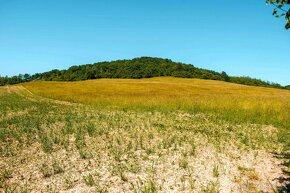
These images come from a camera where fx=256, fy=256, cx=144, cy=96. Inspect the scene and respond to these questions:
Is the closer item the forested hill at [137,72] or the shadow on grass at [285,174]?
the shadow on grass at [285,174]

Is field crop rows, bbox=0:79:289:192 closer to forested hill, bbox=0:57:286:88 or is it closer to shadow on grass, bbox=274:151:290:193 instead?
shadow on grass, bbox=274:151:290:193

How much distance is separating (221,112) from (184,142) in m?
11.1

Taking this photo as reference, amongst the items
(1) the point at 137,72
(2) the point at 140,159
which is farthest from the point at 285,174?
(1) the point at 137,72

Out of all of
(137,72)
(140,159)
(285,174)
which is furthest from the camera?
(137,72)

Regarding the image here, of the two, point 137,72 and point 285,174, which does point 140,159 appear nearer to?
point 285,174

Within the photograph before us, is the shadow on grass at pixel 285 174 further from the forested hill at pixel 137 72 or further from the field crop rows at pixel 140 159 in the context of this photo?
the forested hill at pixel 137 72

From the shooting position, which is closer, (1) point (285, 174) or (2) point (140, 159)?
(1) point (285, 174)

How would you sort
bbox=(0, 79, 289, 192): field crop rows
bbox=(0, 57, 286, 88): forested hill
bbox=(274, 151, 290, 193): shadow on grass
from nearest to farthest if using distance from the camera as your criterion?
bbox=(274, 151, 290, 193): shadow on grass, bbox=(0, 79, 289, 192): field crop rows, bbox=(0, 57, 286, 88): forested hill

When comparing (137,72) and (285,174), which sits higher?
(137,72)

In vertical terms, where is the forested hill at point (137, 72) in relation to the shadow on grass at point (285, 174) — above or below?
above

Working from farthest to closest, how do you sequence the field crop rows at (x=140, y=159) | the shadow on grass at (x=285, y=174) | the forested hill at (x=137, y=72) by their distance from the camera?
the forested hill at (x=137, y=72) → the field crop rows at (x=140, y=159) → the shadow on grass at (x=285, y=174)

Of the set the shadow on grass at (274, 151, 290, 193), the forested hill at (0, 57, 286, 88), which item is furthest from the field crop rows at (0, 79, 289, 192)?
the forested hill at (0, 57, 286, 88)

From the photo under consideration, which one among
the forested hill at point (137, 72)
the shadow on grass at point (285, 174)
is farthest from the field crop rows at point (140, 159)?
the forested hill at point (137, 72)

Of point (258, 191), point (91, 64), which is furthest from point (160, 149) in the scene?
point (91, 64)
